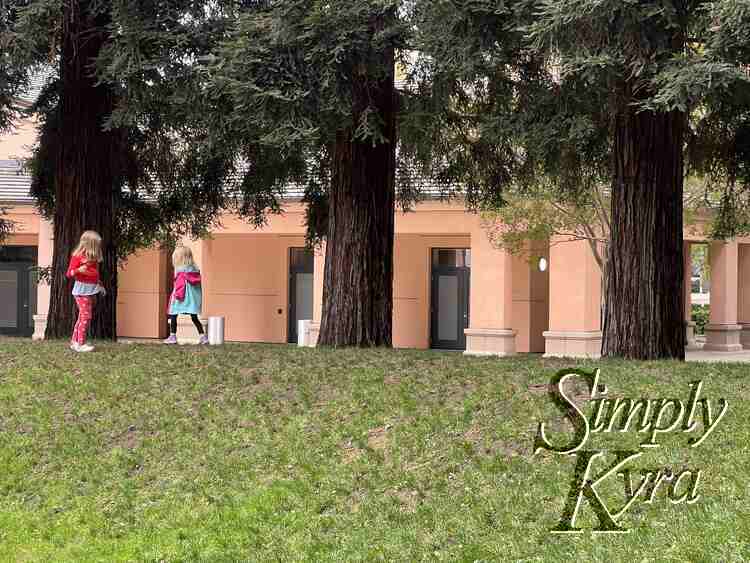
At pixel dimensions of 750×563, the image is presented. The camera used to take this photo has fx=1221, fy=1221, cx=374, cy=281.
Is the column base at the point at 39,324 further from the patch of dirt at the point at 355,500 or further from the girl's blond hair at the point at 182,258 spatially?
the patch of dirt at the point at 355,500

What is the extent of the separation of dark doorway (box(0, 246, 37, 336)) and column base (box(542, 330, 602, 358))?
1649 centimetres

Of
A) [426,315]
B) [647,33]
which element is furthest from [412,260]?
[647,33]

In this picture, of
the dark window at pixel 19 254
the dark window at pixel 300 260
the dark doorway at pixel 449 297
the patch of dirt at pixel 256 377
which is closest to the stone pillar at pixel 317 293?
the dark window at pixel 300 260

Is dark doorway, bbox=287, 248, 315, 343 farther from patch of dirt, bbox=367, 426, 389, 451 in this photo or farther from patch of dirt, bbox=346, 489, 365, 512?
patch of dirt, bbox=346, 489, 365, 512

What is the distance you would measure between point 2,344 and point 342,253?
4.44m

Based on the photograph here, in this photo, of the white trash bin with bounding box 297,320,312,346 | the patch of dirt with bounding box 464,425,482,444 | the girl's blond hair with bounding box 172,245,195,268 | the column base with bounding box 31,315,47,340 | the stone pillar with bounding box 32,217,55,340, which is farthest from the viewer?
the stone pillar with bounding box 32,217,55,340

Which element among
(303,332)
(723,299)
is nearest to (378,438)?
(303,332)

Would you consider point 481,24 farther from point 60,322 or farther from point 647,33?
point 60,322

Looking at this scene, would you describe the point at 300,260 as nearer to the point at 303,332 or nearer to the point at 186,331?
the point at 186,331

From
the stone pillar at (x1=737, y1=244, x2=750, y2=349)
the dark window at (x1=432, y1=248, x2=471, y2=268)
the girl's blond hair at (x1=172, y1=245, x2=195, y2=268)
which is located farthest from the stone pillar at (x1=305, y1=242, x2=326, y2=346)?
the stone pillar at (x1=737, y1=244, x2=750, y2=349)

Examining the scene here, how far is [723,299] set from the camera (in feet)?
109

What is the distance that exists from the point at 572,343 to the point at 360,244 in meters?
13.1

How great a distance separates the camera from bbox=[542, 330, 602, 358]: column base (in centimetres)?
2698

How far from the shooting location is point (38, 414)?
11.2m
